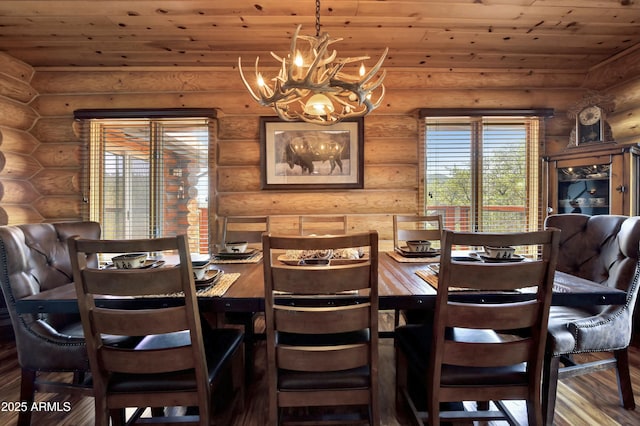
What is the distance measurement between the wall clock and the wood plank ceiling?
0.61m

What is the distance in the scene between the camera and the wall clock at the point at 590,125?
98.2 inches

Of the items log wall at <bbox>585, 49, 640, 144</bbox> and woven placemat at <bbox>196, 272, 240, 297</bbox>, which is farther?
log wall at <bbox>585, 49, 640, 144</bbox>

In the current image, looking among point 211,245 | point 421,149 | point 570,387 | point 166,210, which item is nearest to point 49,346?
point 211,245

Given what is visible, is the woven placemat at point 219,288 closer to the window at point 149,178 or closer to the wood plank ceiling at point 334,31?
the window at point 149,178

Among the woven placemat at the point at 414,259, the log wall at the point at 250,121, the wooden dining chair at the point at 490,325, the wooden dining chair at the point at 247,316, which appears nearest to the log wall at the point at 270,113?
the log wall at the point at 250,121

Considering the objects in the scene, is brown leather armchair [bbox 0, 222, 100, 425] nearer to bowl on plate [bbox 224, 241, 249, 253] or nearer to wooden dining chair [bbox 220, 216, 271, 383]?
wooden dining chair [bbox 220, 216, 271, 383]

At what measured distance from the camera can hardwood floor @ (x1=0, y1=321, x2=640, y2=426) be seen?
4.79ft

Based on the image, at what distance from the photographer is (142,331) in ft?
3.22

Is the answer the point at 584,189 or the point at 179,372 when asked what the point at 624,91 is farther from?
the point at 179,372

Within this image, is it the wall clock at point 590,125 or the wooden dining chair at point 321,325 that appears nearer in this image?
the wooden dining chair at point 321,325

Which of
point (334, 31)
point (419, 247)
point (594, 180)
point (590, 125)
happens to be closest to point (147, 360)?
point (419, 247)

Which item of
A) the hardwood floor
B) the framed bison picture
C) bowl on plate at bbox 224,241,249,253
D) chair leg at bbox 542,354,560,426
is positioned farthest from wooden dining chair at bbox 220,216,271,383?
chair leg at bbox 542,354,560,426

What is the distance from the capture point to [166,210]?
2.94 metres

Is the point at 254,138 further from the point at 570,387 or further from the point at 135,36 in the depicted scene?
the point at 570,387
